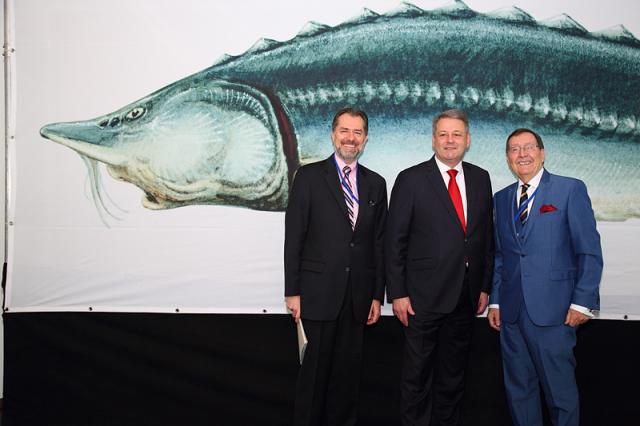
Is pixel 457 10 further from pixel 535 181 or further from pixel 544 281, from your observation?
pixel 544 281

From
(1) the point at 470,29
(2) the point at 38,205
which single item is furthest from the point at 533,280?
(2) the point at 38,205

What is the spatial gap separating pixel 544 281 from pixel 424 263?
0.54 m

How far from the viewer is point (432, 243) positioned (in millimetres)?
2322

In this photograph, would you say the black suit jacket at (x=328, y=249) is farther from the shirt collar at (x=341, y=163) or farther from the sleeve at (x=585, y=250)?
the sleeve at (x=585, y=250)

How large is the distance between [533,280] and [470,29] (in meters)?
1.45

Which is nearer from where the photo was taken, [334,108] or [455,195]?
[455,195]

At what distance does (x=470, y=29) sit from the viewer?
283 cm

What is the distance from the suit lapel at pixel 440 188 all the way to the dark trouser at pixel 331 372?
1.95 ft

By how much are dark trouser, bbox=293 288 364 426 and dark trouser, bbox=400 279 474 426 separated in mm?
242

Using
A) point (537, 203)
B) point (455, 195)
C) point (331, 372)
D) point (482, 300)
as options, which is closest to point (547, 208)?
point (537, 203)

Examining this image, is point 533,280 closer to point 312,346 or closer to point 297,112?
point 312,346

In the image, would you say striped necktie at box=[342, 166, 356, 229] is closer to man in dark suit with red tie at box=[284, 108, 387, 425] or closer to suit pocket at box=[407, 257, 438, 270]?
man in dark suit with red tie at box=[284, 108, 387, 425]

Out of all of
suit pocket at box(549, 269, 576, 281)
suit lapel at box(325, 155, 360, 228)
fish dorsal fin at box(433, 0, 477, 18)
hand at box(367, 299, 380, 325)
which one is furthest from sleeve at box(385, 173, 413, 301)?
fish dorsal fin at box(433, 0, 477, 18)

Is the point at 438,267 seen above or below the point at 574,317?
above
